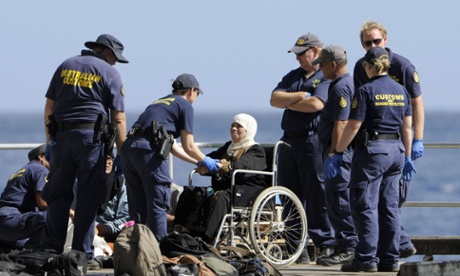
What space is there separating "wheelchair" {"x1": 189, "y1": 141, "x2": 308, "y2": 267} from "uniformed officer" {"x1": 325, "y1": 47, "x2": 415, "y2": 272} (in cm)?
107

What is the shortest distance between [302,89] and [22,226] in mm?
2716

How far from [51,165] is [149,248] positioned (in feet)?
5.72

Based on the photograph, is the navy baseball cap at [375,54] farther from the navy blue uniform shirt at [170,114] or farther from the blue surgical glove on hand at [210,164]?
the blue surgical glove on hand at [210,164]

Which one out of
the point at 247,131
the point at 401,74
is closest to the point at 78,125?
the point at 247,131

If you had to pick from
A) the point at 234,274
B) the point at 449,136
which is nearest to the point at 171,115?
the point at 234,274

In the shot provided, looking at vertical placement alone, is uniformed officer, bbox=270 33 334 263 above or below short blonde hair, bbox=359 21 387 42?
below

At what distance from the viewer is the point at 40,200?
504 inches

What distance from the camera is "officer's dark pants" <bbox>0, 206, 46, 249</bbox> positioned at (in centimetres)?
1252

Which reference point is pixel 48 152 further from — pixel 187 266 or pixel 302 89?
pixel 302 89

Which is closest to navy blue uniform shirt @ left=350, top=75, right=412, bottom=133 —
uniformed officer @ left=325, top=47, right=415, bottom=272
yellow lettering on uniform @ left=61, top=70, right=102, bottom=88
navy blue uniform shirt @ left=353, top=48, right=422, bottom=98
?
uniformed officer @ left=325, top=47, right=415, bottom=272

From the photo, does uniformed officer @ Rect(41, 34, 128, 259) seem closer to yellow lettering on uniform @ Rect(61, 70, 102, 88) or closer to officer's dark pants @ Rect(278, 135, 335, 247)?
yellow lettering on uniform @ Rect(61, 70, 102, 88)

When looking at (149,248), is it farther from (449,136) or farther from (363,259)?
(449,136)

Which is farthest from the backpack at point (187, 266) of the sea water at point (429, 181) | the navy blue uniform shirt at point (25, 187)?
the sea water at point (429, 181)

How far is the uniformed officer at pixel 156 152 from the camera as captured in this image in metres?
11.9
